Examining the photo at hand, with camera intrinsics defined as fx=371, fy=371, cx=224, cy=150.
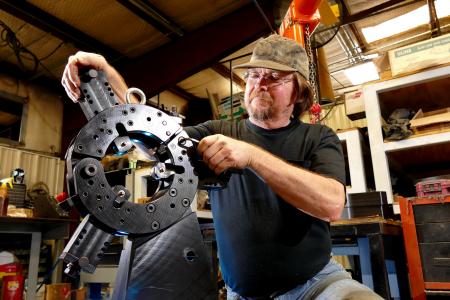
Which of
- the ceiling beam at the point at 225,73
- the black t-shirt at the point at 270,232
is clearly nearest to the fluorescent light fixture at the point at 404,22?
the ceiling beam at the point at 225,73

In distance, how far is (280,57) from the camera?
4.24 ft

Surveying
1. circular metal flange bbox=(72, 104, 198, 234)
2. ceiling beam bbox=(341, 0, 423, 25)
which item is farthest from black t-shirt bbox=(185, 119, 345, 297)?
ceiling beam bbox=(341, 0, 423, 25)

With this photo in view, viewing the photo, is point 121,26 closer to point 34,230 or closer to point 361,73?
point 34,230

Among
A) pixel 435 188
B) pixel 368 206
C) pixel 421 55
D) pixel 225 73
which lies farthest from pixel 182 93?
pixel 435 188

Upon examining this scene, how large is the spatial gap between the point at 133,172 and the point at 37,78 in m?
2.52

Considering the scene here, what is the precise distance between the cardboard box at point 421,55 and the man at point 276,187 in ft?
3.95

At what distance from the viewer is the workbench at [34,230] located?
2945 millimetres

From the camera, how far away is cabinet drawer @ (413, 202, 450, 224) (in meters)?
1.74

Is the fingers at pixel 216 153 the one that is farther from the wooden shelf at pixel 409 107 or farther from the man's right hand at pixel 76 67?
the wooden shelf at pixel 409 107

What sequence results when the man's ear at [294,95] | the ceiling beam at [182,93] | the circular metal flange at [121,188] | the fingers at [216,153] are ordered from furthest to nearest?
the ceiling beam at [182,93], the man's ear at [294,95], the fingers at [216,153], the circular metal flange at [121,188]

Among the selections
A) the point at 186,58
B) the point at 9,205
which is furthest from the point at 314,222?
the point at 186,58

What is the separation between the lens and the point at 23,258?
4.15m

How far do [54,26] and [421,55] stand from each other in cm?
340

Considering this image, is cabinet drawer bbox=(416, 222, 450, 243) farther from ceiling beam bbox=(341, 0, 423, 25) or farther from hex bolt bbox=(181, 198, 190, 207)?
ceiling beam bbox=(341, 0, 423, 25)
